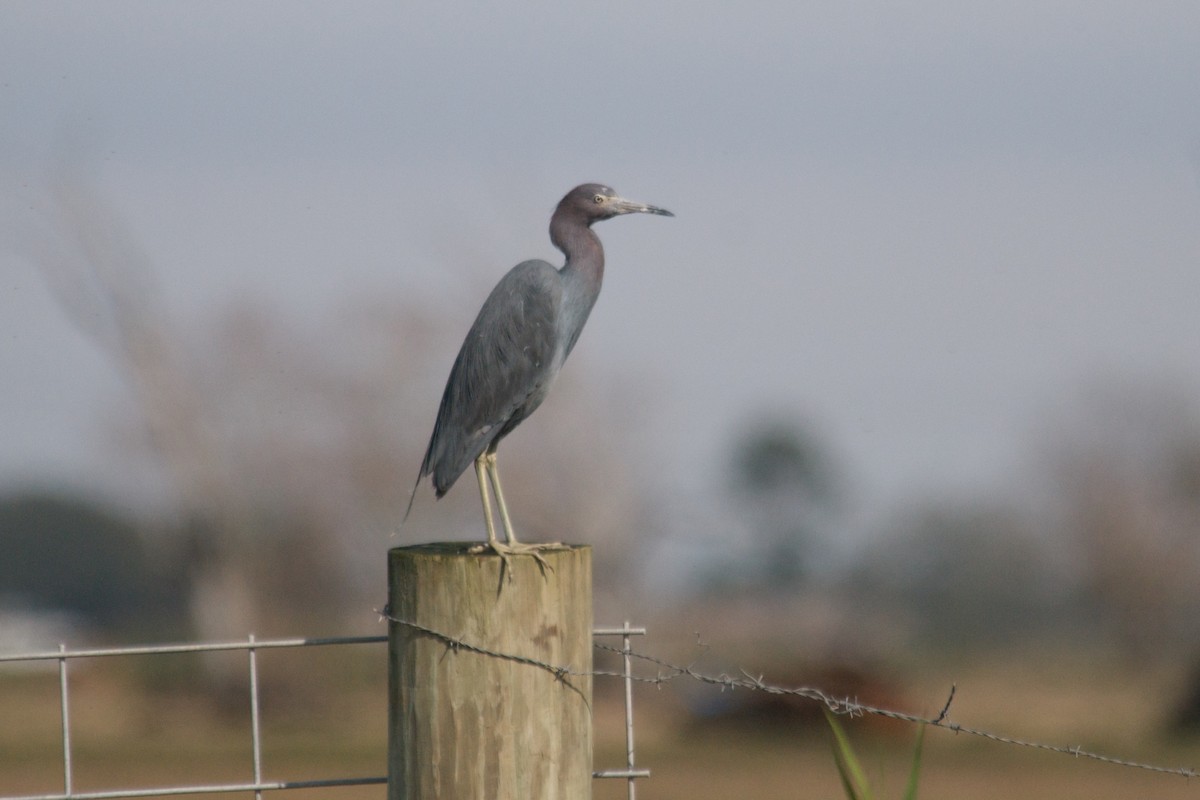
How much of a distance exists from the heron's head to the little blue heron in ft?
0.66

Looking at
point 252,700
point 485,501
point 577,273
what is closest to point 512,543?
point 485,501

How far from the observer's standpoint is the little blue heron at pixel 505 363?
485cm

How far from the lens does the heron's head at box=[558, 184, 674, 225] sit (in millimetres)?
5211

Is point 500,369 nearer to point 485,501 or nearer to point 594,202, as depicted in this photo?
point 485,501

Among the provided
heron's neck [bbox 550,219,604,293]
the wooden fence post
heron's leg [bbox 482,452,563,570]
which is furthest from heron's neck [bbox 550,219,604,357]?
the wooden fence post

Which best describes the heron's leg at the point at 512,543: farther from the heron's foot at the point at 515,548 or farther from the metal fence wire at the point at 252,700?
the metal fence wire at the point at 252,700

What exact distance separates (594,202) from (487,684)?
92.6 inches

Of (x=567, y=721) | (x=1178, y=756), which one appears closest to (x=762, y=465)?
(x=1178, y=756)

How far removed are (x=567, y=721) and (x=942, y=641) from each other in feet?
62.9

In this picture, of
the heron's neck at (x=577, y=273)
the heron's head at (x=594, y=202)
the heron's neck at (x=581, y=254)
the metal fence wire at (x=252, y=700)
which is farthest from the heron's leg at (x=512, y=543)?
the heron's head at (x=594, y=202)

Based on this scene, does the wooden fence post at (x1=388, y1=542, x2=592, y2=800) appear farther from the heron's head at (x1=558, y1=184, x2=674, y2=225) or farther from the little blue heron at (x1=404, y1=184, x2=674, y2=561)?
the heron's head at (x1=558, y1=184, x2=674, y2=225)

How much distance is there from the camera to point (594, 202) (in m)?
5.21

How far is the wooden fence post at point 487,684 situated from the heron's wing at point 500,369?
1.41 meters

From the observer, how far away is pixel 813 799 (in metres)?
15.2
